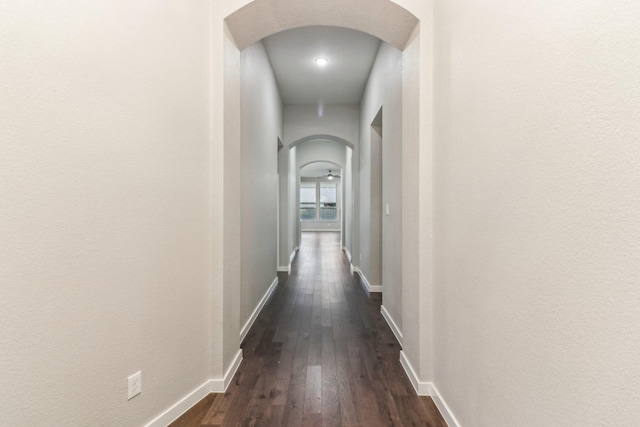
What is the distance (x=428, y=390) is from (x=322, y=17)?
2603 mm

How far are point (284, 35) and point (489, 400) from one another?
3640mm

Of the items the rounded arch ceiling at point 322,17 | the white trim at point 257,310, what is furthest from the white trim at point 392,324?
the rounded arch ceiling at point 322,17

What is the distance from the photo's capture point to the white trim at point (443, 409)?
1599 mm

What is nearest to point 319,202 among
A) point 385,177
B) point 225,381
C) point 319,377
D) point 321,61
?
point 321,61

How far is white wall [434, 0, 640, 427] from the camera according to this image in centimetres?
73

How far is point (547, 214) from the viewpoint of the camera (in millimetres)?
949

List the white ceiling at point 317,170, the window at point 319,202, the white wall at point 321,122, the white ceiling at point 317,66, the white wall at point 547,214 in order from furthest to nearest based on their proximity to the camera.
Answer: the window at point 319,202, the white ceiling at point 317,170, the white wall at point 321,122, the white ceiling at point 317,66, the white wall at point 547,214

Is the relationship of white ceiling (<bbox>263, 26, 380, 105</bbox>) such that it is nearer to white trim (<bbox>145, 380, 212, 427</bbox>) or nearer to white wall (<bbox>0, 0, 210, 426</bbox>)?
white wall (<bbox>0, 0, 210, 426</bbox>)

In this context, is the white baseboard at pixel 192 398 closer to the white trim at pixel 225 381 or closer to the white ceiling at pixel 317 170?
the white trim at pixel 225 381

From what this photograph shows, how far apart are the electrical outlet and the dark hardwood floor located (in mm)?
359

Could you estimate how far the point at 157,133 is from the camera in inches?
62.0

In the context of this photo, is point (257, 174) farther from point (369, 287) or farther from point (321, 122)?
point (321, 122)

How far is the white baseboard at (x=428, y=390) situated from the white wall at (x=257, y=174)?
1.46 m

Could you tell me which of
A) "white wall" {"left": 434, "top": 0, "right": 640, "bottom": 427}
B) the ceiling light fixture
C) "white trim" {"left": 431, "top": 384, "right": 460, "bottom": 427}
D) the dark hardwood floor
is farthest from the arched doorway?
the ceiling light fixture
